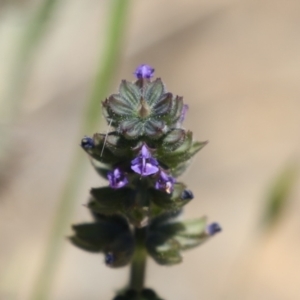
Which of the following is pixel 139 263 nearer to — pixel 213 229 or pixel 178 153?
pixel 213 229

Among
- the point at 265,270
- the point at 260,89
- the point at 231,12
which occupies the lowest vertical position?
the point at 265,270

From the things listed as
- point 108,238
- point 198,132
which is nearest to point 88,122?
point 108,238

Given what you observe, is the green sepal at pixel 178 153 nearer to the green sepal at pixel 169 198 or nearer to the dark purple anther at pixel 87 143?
the green sepal at pixel 169 198

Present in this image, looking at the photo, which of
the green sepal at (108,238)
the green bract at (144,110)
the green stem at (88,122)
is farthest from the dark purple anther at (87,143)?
the green stem at (88,122)

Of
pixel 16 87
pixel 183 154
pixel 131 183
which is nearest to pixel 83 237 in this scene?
pixel 131 183

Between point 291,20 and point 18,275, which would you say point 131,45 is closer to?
point 291,20
